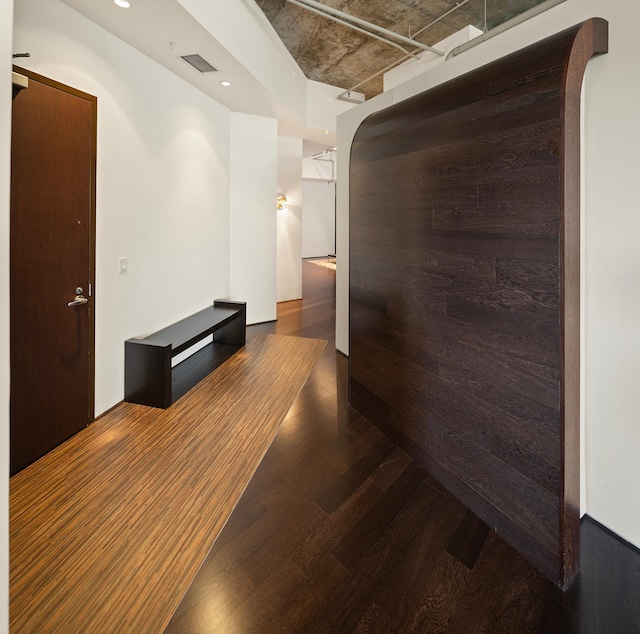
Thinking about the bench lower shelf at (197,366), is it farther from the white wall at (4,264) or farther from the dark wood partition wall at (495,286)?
the white wall at (4,264)

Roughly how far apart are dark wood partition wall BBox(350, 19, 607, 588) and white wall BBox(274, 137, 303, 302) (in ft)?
16.7

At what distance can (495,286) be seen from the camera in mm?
1894

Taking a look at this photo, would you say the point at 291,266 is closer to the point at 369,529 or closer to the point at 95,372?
the point at 95,372

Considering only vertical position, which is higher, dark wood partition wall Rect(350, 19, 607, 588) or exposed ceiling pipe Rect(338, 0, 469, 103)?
exposed ceiling pipe Rect(338, 0, 469, 103)

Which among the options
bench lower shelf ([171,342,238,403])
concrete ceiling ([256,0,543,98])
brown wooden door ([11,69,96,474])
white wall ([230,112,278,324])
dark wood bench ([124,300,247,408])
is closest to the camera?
brown wooden door ([11,69,96,474])

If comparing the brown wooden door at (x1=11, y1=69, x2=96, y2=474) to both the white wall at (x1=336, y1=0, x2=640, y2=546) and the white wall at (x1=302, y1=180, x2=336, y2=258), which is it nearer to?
the white wall at (x1=336, y1=0, x2=640, y2=546)

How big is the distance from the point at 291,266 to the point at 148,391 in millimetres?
4865

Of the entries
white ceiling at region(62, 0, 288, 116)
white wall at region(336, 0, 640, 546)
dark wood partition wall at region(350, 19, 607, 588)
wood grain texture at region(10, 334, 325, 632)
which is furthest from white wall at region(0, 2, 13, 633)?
white ceiling at region(62, 0, 288, 116)

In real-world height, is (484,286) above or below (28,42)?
below

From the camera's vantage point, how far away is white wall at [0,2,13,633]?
3.28ft

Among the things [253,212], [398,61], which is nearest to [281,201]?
[253,212]

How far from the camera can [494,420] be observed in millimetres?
1937

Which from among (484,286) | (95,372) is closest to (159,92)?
(95,372)

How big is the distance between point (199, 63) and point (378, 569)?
4280 millimetres
